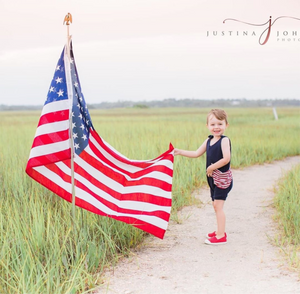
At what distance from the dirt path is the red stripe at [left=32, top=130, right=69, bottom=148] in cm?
117

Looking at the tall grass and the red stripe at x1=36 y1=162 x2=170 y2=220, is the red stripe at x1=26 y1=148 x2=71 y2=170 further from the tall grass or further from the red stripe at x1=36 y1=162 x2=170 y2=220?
the tall grass

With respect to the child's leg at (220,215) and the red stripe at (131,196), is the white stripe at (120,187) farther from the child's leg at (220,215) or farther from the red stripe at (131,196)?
the child's leg at (220,215)

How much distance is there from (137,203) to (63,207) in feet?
2.47

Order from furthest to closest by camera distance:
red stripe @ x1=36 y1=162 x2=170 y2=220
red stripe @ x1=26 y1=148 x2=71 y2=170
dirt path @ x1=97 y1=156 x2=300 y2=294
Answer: red stripe @ x1=36 y1=162 x2=170 y2=220 → red stripe @ x1=26 y1=148 x2=71 y2=170 → dirt path @ x1=97 y1=156 x2=300 y2=294

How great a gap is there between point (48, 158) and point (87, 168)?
1.58ft

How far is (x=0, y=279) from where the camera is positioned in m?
3.32

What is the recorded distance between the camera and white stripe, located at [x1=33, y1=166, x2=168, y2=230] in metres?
3.77

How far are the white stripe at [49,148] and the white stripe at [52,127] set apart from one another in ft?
0.35

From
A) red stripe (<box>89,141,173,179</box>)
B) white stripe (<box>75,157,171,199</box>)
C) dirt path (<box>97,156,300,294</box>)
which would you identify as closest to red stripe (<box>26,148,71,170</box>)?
white stripe (<box>75,157,171,199</box>)

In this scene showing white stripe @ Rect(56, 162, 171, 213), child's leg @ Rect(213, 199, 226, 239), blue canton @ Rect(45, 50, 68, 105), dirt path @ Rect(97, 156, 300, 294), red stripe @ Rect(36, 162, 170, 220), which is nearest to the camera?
dirt path @ Rect(97, 156, 300, 294)

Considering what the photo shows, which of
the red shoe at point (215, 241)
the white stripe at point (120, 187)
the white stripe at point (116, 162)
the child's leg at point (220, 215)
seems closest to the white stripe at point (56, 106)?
the white stripe at point (116, 162)

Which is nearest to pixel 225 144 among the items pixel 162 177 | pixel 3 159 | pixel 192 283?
pixel 162 177

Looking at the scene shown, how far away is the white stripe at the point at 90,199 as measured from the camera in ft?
12.4

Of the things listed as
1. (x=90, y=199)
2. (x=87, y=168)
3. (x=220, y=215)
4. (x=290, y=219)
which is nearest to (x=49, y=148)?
(x=87, y=168)
